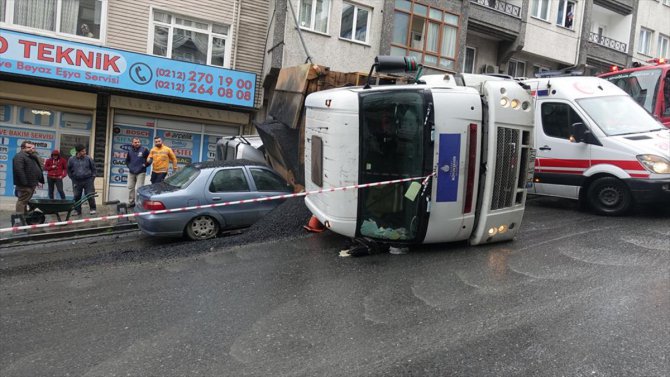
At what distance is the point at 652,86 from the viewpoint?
417 inches

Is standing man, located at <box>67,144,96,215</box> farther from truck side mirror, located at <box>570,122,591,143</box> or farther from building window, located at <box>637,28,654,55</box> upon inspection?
building window, located at <box>637,28,654,55</box>

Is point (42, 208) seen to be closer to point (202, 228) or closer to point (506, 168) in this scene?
point (202, 228)

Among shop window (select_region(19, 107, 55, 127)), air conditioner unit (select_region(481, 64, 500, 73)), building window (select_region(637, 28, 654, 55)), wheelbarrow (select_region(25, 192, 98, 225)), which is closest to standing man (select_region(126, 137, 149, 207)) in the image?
wheelbarrow (select_region(25, 192, 98, 225))

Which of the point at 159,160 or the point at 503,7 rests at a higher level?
the point at 503,7

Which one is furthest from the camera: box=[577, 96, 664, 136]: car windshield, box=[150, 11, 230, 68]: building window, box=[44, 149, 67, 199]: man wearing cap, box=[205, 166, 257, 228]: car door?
box=[150, 11, 230, 68]: building window

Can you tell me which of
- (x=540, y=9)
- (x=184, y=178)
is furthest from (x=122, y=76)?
→ (x=540, y=9)

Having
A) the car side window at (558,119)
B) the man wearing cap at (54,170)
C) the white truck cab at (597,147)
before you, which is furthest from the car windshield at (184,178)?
the car side window at (558,119)

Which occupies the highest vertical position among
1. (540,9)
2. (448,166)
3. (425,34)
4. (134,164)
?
A: (540,9)

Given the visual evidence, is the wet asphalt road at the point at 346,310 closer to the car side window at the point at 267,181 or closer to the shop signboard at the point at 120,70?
the car side window at the point at 267,181

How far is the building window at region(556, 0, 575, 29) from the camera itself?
22234mm

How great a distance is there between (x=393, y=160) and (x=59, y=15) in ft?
38.5

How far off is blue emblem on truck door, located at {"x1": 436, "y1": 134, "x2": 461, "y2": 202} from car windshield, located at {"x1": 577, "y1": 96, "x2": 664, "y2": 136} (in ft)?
12.4

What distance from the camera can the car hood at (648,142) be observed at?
25.2 ft

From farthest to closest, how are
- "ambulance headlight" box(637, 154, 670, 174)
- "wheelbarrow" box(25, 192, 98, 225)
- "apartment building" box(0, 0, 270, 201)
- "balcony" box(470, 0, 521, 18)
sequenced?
"balcony" box(470, 0, 521, 18) → "apartment building" box(0, 0, 270, 201) → "wheelbarrow" box(25, 192, 98, 225) → "ambulance headlight" box(637, 154, 670, 174)
